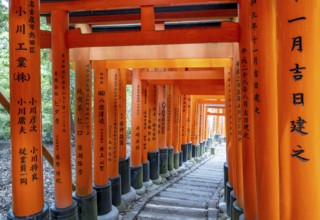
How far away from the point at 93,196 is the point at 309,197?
4231 mm

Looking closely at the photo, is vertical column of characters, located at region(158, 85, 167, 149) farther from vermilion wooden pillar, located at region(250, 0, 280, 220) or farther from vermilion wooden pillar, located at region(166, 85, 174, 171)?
vermilion wooden pillar, located at region(250, 0, 280, 220)

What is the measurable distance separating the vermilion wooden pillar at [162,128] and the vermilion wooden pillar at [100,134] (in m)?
4.38

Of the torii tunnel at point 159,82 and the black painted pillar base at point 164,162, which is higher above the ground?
the torii tunnel at point 159,82

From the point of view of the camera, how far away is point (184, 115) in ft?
41.6

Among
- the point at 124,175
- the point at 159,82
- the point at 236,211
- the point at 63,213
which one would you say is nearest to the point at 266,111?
the point at 236,211

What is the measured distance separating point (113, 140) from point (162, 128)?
3.95 meters

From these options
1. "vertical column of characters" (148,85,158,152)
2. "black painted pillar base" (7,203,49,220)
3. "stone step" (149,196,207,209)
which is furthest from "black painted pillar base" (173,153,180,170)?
"black painted pillar base" (7,203,49,220)

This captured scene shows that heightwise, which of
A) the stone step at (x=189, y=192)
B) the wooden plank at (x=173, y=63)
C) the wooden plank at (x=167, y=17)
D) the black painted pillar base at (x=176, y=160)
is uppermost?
the wooden plank at (x=167, y=17)

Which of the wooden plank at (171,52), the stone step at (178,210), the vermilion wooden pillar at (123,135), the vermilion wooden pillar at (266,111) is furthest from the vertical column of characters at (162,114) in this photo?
the vermilion wooden pillar at (266,111)

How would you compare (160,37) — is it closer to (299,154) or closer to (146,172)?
(299,154)

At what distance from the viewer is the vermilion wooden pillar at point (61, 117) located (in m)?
4.46

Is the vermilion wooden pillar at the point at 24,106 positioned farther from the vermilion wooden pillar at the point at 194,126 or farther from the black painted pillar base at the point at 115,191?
the vermilion wooden pillar at the point at 194,126

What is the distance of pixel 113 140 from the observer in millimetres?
6684

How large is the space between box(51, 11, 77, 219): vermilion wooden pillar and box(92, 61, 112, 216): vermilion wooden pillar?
1.20 metres
